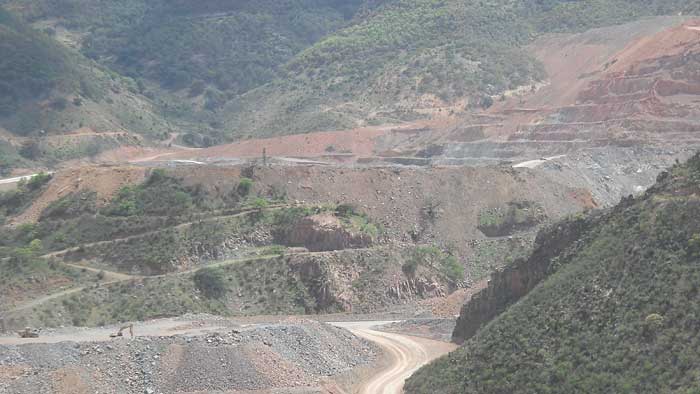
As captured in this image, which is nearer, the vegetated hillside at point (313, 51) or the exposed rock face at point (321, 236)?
the exposed rock face at point (321, 236)

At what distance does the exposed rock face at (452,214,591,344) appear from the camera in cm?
4522

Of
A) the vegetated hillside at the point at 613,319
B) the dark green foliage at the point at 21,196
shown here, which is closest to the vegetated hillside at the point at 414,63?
the dark green foliage at the point at 21,196

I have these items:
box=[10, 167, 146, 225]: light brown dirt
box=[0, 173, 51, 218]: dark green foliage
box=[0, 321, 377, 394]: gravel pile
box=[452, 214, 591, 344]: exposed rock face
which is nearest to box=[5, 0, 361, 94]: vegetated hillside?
box=[0, 173, 51, 218]: dark green foliage

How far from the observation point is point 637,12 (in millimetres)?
142500

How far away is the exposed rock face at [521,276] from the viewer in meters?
45.2

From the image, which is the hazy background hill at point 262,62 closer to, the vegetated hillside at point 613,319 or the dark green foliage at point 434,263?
the dark green foliage at point 434,263

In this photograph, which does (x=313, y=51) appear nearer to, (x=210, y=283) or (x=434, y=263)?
(x=434, y=263)

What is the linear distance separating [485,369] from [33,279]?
3425 centimetres

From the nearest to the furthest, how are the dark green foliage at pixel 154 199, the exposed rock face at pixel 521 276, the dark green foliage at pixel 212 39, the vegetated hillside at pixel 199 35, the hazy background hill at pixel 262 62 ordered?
the exposed rock face at pixel 521 276 → the dark green foliage at pixel 154 199 → the hazy background hill at pixel 262 62 → the dark green foliage at pixel 212 39 → the vegetated hillside at pixel 199 35

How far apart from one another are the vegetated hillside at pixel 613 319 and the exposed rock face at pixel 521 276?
209 cm

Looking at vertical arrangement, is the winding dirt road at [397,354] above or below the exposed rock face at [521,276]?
below

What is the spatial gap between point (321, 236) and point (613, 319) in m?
39.8

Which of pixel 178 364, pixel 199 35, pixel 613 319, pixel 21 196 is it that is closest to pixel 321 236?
pixel 21 196

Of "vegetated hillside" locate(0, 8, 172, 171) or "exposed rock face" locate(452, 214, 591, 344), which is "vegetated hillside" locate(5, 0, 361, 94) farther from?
"exposed rock face" locate(452, 214, 591, 344)
